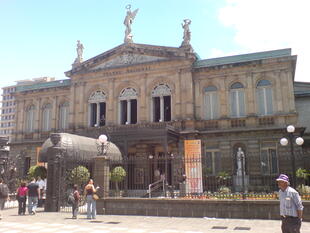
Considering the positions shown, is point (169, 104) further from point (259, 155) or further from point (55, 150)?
point (55, 150)

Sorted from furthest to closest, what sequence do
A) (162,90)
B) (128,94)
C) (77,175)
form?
A: (128,94)
(162,90)
(77,175)

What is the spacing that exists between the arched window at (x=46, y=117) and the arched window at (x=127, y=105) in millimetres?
8484

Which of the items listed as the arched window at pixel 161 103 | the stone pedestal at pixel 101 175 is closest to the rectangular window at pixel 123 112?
the arched window at pixel 161 103

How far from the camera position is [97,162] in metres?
16.2

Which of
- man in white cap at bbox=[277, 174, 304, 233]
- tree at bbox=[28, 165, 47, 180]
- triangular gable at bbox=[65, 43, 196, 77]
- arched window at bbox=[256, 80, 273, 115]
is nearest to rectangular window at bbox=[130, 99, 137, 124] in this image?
triangular gable at bbox=[65, 43, 196, 77]

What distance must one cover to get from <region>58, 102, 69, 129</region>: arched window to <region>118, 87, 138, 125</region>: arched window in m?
6.35

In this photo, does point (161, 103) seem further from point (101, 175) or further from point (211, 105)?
point (101, 175)

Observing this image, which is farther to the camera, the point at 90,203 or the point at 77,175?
the point at 77,175

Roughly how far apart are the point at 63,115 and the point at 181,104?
12.8 metres

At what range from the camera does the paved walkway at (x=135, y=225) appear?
11.3 m

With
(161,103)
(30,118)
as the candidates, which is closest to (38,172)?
(161,103)

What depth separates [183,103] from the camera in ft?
89.8

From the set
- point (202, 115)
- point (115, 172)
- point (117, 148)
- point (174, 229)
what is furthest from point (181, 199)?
point (202, 115)

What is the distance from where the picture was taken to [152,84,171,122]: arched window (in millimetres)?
28422
